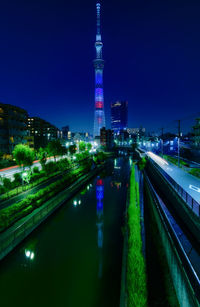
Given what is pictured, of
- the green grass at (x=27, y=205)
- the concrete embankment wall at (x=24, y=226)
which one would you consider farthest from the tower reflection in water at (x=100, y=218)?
the green grass at (x=27, y=205)

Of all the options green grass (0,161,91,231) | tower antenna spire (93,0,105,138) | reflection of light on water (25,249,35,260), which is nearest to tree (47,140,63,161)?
green grass (0,161,91,231)

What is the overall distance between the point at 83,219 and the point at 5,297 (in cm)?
872

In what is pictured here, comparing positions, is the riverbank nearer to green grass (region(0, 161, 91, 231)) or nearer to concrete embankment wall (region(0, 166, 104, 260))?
concrete embankment wall (region(0, 166, 104, 260))

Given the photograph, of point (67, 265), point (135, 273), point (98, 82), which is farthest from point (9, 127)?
point (98, 82)

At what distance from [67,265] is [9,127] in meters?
35.3

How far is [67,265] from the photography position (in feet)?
33.1

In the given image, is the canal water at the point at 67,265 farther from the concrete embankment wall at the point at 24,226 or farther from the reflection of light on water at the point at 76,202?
the reflection of light on water at the point at 76,202

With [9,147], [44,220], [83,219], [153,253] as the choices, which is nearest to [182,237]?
[153,253]

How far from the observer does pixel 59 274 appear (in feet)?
30.9

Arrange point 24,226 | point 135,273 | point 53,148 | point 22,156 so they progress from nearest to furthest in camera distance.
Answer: point 135,273 < point 24,226 < point 22,156 < point 53,148

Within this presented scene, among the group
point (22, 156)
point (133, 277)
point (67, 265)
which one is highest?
point (22, 156)

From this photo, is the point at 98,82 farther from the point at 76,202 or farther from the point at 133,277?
the point at 133,277

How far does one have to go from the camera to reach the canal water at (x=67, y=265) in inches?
316

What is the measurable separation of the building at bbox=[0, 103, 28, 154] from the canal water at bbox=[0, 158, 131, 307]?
87.4 feet
